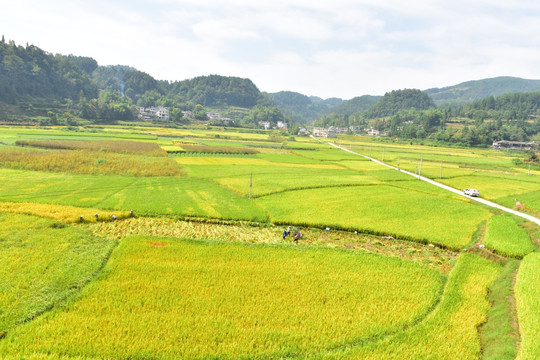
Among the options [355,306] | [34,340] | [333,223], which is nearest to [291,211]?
[333,223]

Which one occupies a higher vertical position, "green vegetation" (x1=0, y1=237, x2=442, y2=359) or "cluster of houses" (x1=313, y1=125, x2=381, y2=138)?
"cluster of houses" (x1=313, y1=125, x2=381, y2=138)

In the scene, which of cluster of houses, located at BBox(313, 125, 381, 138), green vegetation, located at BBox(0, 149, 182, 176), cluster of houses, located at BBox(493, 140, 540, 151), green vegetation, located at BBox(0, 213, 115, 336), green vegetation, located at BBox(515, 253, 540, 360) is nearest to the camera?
green vegetation, located at BBox(515, 253, 540, 360)

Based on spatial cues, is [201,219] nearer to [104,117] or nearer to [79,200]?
[79,200]

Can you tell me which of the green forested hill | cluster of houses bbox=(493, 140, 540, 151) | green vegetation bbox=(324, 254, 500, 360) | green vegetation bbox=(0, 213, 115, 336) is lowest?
green vegetation bbox=(324, 254, 500, 360)

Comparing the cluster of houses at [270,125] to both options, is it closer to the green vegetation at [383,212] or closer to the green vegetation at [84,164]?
the green vegetation at [84,164]

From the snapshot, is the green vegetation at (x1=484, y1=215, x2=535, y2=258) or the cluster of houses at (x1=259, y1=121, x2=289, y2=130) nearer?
the green vegetation at (x1=484, y1=215, x2=535, y2=258)

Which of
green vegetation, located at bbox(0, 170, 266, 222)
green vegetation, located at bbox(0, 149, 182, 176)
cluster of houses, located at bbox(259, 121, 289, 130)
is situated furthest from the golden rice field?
cluster of houses, located at bbox(259, 121, 289, 130)

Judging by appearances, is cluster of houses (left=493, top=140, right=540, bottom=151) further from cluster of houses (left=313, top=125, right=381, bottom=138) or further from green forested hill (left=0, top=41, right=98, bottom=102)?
green forested hill (left=0, top=41, right=98, bottom=102)

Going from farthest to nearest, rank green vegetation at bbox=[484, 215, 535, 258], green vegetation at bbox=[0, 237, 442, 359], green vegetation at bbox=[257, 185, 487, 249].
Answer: green vegetation at bbox=[257, 185, 487, 249] → green vegetation at bbox=[484, 215, 535, 258] → green vegetation at bbox=[0, 237, 442, 359]
